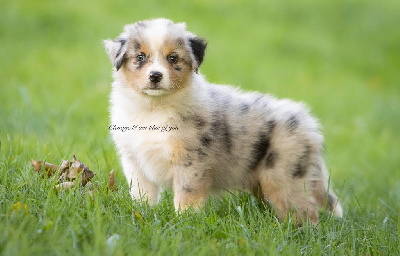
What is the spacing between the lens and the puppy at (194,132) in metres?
4.31

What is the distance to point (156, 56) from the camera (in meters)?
4.31

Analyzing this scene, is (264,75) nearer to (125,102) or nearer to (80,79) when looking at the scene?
(80,79)

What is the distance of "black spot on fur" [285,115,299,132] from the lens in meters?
4.79

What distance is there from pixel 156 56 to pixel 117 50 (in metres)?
0.36

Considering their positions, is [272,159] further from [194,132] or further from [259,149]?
[194,132]

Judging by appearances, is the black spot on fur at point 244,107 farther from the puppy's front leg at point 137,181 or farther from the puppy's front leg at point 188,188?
the puppy's front leg at point 137,181

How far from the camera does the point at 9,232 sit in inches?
126

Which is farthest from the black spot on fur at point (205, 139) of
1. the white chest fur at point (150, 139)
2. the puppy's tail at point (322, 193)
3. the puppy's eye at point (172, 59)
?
the puppy's tail at point (322, 193)

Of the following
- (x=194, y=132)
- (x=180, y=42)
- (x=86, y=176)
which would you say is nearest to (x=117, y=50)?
(x=180, y=42)

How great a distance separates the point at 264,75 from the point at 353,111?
1675 mm

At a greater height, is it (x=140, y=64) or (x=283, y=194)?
(x=140, y=64)

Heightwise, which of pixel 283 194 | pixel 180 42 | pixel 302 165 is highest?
pixel 180 42

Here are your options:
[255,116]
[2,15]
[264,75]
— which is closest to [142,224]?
[255,116]

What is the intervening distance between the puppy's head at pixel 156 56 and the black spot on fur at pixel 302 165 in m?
1.11
